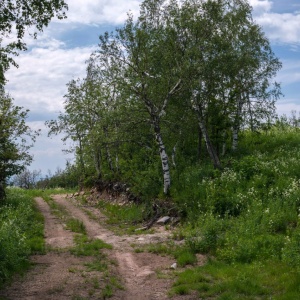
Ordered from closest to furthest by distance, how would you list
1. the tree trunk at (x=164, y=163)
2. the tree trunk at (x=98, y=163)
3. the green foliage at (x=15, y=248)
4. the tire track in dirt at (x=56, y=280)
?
the tire track in dirt at (x=56, y=280) < the green foliage at (x=15, y=248) < the tree trunk at (x=164, y=163) < the tree trunk at (x=98, y=163)

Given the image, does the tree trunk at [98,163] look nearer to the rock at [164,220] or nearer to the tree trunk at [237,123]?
the tree trunk at [237,123]

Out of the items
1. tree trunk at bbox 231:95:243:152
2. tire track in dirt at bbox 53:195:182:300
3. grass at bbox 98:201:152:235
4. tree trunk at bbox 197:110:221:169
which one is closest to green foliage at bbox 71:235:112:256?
tire track in dirt at bbox 53:195:182:300

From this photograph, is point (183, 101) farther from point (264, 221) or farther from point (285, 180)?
point (264, 221)

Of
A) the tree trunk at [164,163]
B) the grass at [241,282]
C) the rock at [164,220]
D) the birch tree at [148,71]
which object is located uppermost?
the birch tree at [148,71]

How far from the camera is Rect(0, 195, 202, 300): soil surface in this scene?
34.0 feet

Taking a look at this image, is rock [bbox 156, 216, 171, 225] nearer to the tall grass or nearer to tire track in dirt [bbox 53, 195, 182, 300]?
the tall grass

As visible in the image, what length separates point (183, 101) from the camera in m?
25.9

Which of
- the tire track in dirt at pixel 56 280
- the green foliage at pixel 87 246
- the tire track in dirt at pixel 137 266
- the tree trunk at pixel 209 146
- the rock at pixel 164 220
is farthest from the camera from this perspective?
the tree trunk at pixel 209 146

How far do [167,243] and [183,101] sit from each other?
497 inches

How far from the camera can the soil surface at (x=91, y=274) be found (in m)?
10.4

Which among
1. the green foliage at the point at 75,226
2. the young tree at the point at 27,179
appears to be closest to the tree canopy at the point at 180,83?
the green foliage at the point at 75,226

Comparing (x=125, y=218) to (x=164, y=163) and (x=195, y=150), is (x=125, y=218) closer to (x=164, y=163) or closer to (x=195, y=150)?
(x=164, y=163)

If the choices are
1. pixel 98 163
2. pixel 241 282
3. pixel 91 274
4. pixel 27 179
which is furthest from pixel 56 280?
pixel 27 179

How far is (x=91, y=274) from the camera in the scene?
12156 millimetres
